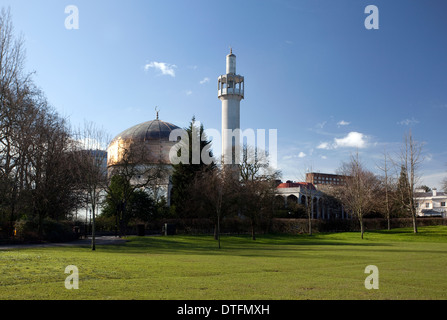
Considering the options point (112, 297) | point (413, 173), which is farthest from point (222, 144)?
point (112, 297)

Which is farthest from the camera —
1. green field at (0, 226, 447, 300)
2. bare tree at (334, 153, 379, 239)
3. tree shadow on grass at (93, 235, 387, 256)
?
bare tree at (334, 153, 379, 239)

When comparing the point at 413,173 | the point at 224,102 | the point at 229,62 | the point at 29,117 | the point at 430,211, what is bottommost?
the point at 430,211

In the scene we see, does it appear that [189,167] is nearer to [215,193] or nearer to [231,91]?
[231,91]

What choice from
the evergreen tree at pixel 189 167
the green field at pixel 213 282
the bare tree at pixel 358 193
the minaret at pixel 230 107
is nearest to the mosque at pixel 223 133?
the minaret at pixel 230 107

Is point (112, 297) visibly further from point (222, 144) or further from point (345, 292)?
point (222, 144)

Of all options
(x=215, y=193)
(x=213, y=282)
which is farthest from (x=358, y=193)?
(x=213, y=282)

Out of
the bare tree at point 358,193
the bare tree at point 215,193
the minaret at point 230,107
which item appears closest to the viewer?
the bare tree at point 215,193

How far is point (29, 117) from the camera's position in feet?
104

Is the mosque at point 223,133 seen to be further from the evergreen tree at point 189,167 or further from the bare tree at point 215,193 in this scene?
the bare tree at point 215,193

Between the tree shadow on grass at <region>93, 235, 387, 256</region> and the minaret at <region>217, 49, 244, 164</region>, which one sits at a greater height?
the minaret at <region>217, 49, 244, 164</region>

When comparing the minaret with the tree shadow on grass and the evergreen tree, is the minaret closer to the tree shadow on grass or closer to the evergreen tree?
the evergreen tree

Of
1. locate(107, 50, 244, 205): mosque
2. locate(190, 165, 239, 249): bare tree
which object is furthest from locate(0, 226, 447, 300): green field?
locate(107, 50, 244, 205): mosque
